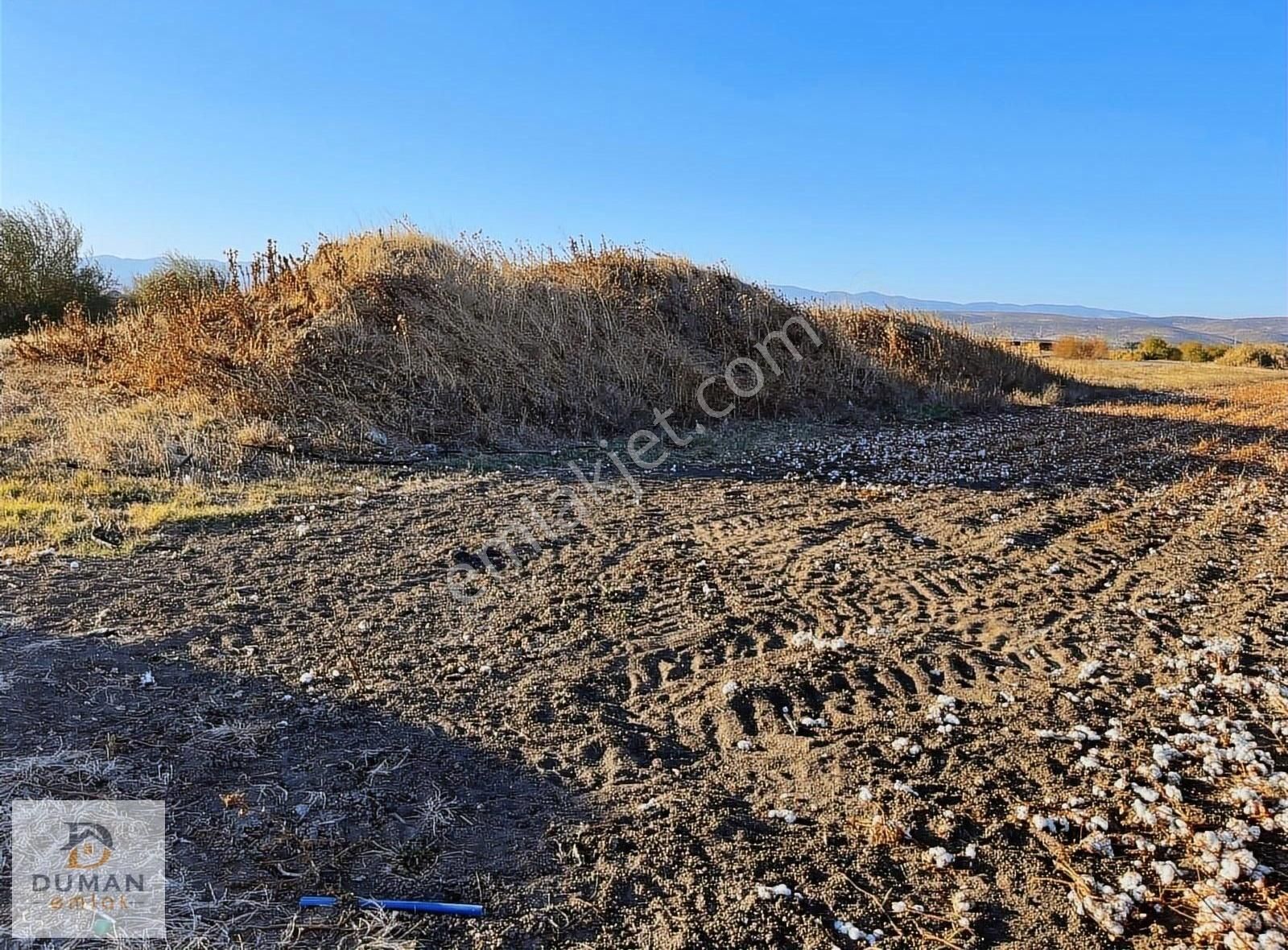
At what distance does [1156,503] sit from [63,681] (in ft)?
27.2

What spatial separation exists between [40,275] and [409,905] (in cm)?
2119

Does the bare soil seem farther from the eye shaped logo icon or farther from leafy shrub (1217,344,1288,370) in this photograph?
leafy shrub (1217,344,1288,370)

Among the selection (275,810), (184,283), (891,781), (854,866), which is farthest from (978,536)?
(184,283)

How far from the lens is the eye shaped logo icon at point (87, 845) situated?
8.50 feet

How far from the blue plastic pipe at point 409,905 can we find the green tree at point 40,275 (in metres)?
19.3

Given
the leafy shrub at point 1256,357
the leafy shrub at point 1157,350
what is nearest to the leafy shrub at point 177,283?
the leafy shrub at point 1256,357

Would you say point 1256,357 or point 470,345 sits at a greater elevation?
Result: point 1256,357

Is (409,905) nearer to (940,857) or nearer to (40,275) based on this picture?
(940,857)

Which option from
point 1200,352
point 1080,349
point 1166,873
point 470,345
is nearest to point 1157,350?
point 1200,352

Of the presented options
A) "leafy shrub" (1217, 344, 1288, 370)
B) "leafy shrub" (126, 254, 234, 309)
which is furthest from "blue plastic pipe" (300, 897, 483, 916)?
"leafy shrub" (1217, 344, 1288, 370)

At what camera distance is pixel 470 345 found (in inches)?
436

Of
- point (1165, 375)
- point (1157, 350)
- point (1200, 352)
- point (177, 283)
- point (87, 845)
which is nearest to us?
point (87, 845)

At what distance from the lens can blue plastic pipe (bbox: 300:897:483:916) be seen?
241 cm

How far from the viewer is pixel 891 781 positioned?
3.05m
